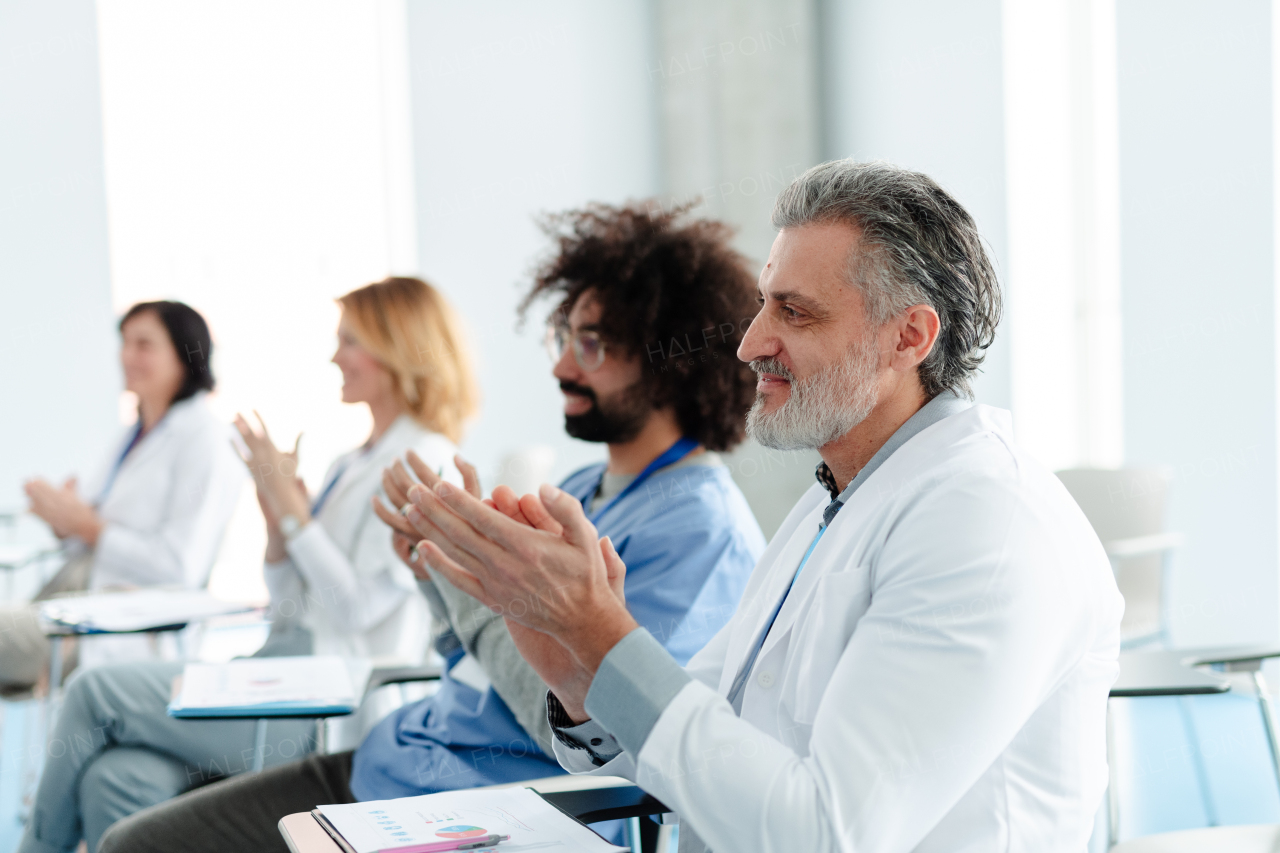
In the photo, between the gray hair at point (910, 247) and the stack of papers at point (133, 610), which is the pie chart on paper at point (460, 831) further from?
the stack of papers at point (133, 610)

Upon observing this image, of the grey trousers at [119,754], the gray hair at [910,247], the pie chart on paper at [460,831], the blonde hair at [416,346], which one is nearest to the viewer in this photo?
the pie chart on paper at [460,831]

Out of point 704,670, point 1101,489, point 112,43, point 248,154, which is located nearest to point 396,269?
point 248,154

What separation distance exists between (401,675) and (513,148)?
13.2 feet

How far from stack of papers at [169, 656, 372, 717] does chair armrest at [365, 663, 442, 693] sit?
18 millimetres

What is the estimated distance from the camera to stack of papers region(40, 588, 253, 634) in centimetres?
212

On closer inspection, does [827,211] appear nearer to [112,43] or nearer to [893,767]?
[893,767]

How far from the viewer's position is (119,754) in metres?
2.08

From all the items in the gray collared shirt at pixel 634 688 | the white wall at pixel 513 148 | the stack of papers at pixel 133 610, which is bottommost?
the stack of papers at pixel 133 610

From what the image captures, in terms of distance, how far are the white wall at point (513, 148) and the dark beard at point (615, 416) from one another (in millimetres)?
3537

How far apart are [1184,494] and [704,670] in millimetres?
2986

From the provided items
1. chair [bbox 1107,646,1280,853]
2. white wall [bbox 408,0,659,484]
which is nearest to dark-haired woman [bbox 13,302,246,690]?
white wall [bbox 408,0,659,484]

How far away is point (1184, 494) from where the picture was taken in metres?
3.71

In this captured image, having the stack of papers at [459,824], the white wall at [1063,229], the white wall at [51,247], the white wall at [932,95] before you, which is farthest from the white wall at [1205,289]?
the white wall at [51,247]

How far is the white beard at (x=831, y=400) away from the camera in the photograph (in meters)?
1.14
